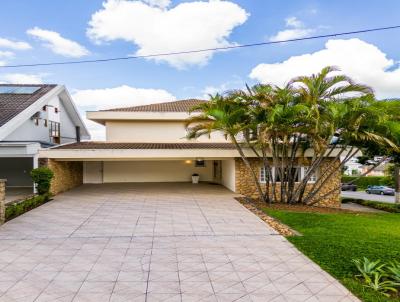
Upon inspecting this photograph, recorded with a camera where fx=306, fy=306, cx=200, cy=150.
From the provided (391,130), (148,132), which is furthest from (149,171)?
(391,130)

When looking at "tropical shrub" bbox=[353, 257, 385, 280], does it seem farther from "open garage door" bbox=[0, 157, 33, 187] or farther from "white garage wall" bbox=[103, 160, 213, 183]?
"open garage door" bbox=[0, 157, 33, 187]

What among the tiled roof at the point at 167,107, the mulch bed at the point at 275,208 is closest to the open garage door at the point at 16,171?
the tiled roof at the point at 167,107

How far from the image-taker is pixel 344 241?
7.76 meters

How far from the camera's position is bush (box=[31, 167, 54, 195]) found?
14.2 meters

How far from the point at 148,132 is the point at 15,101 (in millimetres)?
8194

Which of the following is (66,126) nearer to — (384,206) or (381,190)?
→ (384,206)

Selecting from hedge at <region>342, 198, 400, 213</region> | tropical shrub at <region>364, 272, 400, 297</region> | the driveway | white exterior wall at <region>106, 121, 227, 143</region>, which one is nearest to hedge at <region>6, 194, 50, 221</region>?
the driveway

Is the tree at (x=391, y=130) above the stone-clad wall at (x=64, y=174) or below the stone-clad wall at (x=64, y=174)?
above

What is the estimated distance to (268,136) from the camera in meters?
12.5

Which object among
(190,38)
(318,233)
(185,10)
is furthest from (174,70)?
(318,233)

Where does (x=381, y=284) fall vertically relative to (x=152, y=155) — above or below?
below

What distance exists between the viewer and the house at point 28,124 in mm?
14906

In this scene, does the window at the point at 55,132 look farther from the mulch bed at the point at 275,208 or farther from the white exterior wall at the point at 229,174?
the mulch bed at the point at 275,208

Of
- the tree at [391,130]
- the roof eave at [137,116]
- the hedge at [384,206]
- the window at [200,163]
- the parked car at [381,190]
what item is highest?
the roof eave at [137,116]
